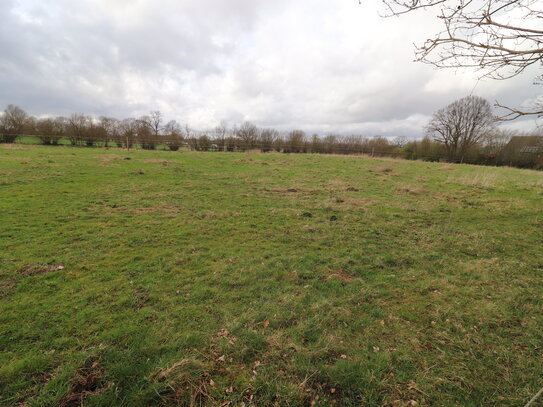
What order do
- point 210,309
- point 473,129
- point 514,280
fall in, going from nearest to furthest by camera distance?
point 210,309, point 514,280, point 473,129

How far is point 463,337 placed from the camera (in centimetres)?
328

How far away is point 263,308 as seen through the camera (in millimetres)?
3727

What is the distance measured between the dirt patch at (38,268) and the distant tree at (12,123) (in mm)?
45403

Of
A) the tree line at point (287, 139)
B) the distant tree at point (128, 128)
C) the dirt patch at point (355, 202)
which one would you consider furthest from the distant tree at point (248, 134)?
the dirt patch at point (355, 202)

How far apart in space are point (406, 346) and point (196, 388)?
267 centimetres

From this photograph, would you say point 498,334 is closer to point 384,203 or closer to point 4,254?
point 384,203

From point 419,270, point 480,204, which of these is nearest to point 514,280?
point 419,270

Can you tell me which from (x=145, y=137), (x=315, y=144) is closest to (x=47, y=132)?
(x=145, y=137)

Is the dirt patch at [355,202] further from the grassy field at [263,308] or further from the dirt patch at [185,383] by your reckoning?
the dirt patch at [185,383]

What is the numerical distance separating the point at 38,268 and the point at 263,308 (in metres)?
4.37

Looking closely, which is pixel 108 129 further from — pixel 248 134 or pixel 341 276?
pixel 341 276

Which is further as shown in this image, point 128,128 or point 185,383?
point 128,128

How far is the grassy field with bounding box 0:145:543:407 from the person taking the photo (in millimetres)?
2559

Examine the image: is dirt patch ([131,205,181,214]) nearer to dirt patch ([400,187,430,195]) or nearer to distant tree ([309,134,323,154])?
dirt patch ([400,187,430,195])
